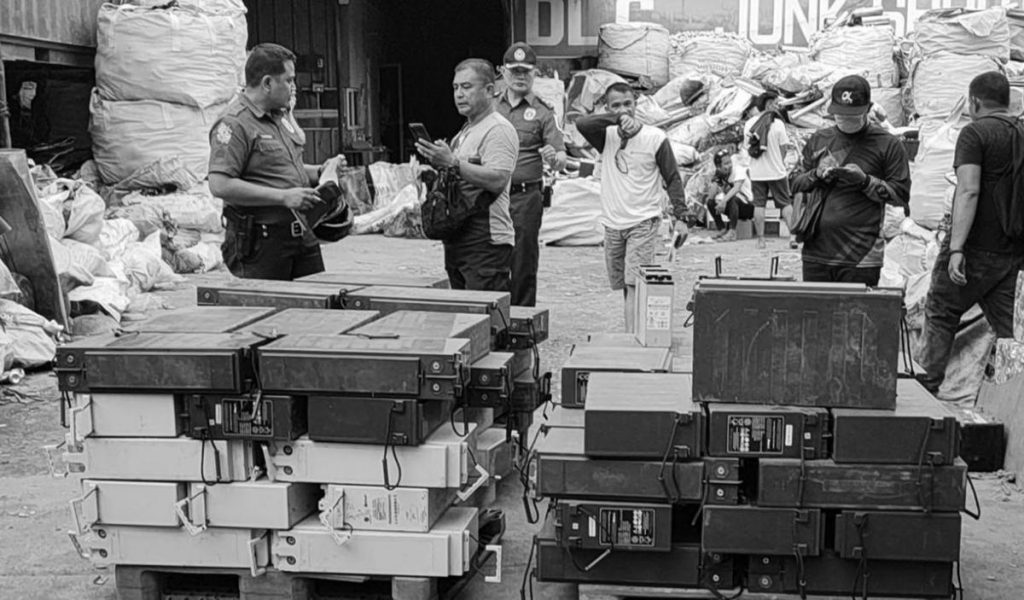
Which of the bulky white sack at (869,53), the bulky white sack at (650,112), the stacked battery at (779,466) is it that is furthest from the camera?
the bulky white sack at (869,53)

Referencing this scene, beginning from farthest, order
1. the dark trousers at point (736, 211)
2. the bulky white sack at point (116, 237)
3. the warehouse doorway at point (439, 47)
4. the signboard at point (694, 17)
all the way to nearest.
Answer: the warehouse doorway at point (439, 47), the signboard at point (694, 17), the dark trousers at point (736, 211), the bulky white sack at point (116, 237)

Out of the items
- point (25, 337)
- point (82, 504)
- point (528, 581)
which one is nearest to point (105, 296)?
point (25, 337)

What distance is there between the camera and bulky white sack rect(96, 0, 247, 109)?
1108 centimetres

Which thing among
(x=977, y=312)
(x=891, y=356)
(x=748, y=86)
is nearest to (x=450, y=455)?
(x=891, y=356)

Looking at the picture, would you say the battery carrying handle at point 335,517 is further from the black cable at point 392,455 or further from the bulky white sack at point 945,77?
the bulky white sack at point 945,77

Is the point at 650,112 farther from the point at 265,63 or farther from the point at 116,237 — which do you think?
the point at 265,63

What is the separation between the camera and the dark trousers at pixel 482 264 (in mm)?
5918


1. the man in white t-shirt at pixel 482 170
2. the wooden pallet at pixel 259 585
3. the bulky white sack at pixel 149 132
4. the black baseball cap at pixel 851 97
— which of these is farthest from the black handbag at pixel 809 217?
the bulky white sack at pixel 149 132

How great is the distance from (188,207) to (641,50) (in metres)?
8.71

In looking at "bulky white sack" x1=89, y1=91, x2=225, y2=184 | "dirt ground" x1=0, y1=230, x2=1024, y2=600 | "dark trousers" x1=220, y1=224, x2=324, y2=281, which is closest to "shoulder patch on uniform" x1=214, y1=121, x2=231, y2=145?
"dark trousers" x1=220, y1=224, x2=324, y2=281

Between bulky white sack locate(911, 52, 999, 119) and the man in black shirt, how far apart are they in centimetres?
920

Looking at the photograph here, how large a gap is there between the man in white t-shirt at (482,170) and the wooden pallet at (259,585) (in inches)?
89.9

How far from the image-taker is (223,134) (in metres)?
5.06

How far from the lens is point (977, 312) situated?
20.6ft
